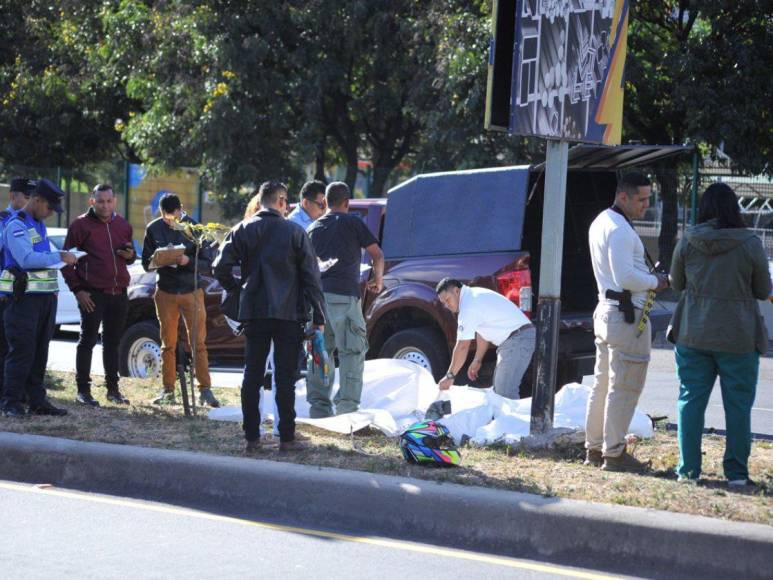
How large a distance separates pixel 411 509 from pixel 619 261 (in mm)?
1918

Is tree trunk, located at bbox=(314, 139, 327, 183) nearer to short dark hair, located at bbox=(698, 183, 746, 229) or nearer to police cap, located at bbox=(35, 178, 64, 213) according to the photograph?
police cap, located at bbox=(35, 178, 64, 213)

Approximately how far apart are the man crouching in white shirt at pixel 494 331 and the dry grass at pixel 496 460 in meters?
1.00

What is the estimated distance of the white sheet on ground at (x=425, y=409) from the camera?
8.09 meters

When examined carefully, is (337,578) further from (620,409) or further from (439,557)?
(620,409)

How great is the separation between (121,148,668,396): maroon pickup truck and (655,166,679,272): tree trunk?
21.8 ft

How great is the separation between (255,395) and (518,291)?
119 inches

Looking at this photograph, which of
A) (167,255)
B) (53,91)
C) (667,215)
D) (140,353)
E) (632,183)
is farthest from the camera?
(53,91)

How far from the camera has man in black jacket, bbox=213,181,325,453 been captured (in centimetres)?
740

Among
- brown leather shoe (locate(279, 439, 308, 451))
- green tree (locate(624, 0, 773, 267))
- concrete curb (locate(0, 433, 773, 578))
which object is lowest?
concrete curb (locate(0, 433, 773, 578))

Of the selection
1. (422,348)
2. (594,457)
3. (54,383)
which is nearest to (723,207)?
(594,457)

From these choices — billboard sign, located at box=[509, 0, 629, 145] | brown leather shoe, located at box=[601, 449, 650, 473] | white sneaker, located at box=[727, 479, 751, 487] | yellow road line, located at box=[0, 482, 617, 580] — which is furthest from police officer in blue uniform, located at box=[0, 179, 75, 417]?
white sneaker, located at box=[727, 479, 751, 487]

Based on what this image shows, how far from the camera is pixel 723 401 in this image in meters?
6.59

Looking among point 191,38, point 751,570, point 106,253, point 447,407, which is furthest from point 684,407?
point 191,38

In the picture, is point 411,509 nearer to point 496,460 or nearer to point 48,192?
point 496,460
